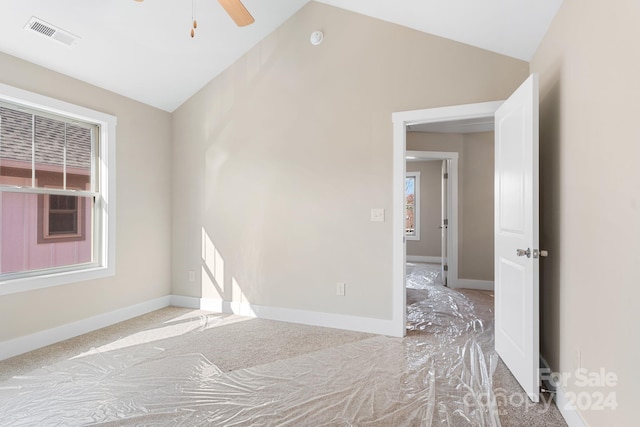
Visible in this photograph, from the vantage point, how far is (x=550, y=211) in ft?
7.83

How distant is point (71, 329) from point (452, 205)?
17.3ft

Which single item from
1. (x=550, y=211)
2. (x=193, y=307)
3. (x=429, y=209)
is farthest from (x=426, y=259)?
(x=550, y=211)

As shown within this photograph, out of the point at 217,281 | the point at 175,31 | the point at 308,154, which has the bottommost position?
the point at 217,281

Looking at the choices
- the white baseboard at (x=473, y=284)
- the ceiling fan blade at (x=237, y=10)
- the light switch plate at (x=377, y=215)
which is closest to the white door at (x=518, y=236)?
the light switch plate at (x=377, y=215)

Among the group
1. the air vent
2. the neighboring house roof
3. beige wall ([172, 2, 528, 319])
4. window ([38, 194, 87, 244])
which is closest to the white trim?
beige wall ([172, 2, 528, 319])

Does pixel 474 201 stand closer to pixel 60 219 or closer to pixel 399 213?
pixel 399 213

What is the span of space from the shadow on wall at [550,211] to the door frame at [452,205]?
9.95ft

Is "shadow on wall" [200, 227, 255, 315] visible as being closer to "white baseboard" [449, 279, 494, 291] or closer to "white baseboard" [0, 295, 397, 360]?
"white baseboard" [0, 295, 397, 360]

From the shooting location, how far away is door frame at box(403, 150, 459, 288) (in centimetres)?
559

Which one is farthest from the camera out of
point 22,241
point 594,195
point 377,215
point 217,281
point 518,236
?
point 217,281

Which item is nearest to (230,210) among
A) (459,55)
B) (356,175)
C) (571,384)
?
(356,175)

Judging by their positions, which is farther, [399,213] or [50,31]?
[399,213]

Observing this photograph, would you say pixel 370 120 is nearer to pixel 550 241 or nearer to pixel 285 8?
pixel 285 8

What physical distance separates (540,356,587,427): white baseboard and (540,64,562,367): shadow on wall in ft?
0.53
